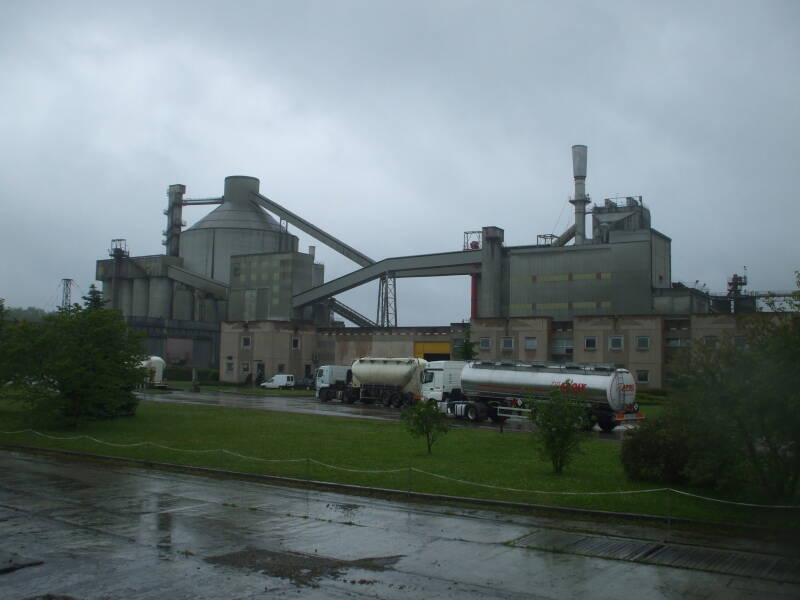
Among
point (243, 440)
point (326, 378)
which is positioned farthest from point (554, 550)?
point (326, 378)

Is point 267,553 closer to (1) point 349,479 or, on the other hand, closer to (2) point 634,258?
(1) point 349,479

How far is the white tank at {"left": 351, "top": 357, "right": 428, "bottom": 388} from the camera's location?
170 feet

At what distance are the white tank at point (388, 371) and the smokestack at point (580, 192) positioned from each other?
37351 millimetres

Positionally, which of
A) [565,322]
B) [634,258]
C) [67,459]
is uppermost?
[634,258]

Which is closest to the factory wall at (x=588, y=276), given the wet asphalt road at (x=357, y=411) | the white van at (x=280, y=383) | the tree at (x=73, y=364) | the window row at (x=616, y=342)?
the window row at (x=616, y=342)

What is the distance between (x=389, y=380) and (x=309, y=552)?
1570 inches

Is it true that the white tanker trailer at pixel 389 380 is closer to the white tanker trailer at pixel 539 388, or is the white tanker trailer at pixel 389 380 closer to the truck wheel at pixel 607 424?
the white tanker trailer at pixel 539 388

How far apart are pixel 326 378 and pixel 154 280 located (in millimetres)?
54352

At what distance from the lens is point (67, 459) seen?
2508 cm

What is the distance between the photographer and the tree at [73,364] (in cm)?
3359

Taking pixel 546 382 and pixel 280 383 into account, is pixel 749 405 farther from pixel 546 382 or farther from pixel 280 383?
pixel 280 383

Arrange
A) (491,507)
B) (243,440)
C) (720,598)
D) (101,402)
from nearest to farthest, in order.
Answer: (720,598) → (491,507) → (243,440) → (101,402)

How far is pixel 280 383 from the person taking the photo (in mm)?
75625

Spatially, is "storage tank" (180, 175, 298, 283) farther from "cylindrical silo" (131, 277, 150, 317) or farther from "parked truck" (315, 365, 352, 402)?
"parked truck" (315, 365, 352, 402)
